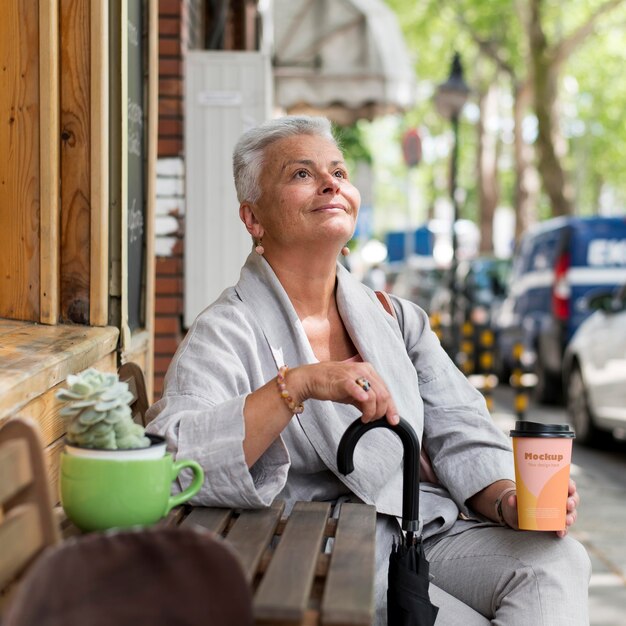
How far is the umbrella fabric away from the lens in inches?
94.7

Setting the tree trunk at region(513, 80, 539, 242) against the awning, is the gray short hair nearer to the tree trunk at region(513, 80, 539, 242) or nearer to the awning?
the awning

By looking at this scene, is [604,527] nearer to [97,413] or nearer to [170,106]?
[170,106]

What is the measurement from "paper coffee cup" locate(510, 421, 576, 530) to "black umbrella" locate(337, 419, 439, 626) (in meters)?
0.23

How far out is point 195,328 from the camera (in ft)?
9.18

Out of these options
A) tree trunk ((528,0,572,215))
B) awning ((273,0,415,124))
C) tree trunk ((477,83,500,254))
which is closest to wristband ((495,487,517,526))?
awning ((273,0,415,124))

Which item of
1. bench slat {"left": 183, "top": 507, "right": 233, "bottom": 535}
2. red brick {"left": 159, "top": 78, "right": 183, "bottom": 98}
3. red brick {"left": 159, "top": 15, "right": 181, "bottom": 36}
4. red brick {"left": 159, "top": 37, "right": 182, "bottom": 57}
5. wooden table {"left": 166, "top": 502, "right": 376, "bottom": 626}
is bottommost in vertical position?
bench slat {"left": 183, "top": 507, "right": 233, "bottom": 535}

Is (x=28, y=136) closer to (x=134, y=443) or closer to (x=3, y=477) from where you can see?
(x=134, y=443)

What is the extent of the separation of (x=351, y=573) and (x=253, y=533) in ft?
1.26

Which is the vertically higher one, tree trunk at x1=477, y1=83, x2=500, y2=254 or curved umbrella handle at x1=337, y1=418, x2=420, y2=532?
tree trunk at x1=477, y1=83, x2=500, y2=254

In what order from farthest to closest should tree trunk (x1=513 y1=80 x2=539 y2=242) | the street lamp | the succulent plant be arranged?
tree trunk (x1=513 y1=80 x2=539 y2=242)
the street lamp
the succulent plant

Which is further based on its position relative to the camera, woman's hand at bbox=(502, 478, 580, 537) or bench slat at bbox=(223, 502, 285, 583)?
woman's hand at bbox=(502, 478, 580, 537)

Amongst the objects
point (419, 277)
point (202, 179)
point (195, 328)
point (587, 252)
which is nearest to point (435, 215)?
point (419, 277)

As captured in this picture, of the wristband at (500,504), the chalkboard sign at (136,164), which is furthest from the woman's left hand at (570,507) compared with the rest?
the chalkboard sign at (136,164)

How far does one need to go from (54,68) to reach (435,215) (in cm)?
4840
